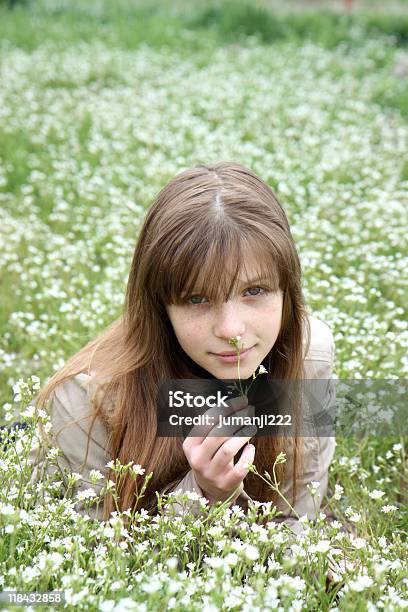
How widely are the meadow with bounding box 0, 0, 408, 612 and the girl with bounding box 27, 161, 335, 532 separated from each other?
6.9 inches

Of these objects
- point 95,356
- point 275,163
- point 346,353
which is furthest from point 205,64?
point 95,356

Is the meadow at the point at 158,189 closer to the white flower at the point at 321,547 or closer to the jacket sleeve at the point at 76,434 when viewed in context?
the white flower at the point at 321,547

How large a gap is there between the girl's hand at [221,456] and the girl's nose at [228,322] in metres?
0.21

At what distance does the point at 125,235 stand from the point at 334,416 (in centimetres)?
269

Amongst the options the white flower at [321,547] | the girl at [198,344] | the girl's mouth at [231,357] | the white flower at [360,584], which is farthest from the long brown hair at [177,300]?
the white flower at [360,584]

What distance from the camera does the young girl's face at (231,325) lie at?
240cm

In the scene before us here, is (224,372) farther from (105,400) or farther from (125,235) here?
(125,235)

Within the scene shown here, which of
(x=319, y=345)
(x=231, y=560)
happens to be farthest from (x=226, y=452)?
(x=319, y=345)

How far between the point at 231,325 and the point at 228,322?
0.6 inches

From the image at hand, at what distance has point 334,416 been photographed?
132 inches

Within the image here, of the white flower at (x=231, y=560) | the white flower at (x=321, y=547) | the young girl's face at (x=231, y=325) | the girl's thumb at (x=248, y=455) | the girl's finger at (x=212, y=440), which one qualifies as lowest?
the white flower at (x=321, y=547)

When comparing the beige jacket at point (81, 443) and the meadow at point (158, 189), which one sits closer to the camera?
the meadow at point (158, 189)

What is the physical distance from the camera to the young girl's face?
7.88ft

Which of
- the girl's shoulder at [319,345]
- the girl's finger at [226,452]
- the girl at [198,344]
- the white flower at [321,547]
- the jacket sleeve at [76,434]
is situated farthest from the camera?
the girl's shoulder at [319,345]
